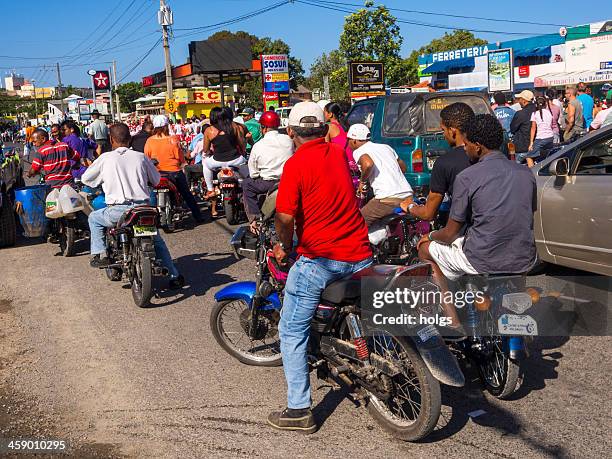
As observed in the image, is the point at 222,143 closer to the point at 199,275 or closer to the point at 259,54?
the point at 199,275

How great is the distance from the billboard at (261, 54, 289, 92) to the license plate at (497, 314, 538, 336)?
91.6ft

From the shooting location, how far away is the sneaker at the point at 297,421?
4172 mm

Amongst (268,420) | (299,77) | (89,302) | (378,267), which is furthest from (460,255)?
(299,77)

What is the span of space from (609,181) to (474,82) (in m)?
45.4

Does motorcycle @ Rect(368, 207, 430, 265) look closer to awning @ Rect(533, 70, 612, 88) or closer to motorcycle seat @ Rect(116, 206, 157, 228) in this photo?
motorcycle seat @ Rect(116, 206, 157, 228)

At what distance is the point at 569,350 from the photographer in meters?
5.43

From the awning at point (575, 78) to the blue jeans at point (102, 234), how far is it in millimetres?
32303

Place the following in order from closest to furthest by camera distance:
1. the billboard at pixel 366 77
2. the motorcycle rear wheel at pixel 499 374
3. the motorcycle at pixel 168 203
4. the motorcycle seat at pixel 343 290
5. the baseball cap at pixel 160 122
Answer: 1. the motorcycle seat at pixel 343 290
2. the motorcycle rear wheel at pixel 499 374
3. the motorcycle at pixel 168 203
4. the baseball cap at pixel 160 122
5. the billboard at pixel 366 77

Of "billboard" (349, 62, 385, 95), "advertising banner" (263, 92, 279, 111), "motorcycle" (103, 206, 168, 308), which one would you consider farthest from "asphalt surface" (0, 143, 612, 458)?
"advertising banner" (263, 92, 279, 111)

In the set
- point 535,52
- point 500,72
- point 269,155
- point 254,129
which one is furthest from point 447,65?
point 269,155

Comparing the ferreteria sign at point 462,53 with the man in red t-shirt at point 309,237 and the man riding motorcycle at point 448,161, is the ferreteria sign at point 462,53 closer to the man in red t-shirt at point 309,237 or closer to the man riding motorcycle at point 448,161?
the man riding motorcycle at point 448,161

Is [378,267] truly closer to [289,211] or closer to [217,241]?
[289,211]

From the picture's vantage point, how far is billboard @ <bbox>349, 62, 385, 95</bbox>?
2768 cm

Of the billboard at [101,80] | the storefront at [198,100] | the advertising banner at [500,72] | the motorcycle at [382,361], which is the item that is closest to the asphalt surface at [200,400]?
the motorcycle at [382,361]
